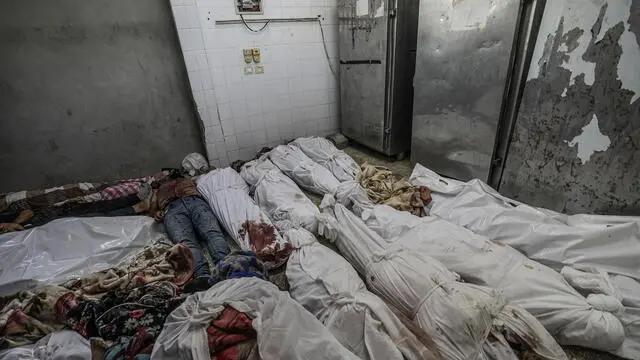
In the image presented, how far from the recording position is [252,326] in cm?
104

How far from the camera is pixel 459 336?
1038 mm

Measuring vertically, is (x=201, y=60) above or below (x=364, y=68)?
above

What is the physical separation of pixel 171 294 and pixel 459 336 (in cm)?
139

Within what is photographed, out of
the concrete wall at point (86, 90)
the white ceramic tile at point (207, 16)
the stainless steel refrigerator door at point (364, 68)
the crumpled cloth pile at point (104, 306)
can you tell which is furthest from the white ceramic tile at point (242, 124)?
the crumpled cloth pile at point (104, 306)

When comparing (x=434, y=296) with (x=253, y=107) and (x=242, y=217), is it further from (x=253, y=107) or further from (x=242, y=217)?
(x=253, y=107)

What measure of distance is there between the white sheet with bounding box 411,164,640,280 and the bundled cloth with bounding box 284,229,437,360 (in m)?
0.96

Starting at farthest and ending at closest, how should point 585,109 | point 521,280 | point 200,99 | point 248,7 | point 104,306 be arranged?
Answer: point 200,99 < point 248,7 < point 585,109 < point 104,306 < point 521,280

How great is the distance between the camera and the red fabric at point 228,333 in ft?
3.22

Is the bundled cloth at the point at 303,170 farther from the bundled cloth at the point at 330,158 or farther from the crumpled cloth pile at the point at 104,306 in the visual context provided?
the crumpled cloth pile at the point at 104,306

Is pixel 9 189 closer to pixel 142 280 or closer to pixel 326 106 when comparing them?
pixel 142 280

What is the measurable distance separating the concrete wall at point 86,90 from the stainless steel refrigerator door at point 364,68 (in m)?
1.78

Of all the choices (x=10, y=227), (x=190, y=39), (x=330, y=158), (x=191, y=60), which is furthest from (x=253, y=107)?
(x=10, y=227)

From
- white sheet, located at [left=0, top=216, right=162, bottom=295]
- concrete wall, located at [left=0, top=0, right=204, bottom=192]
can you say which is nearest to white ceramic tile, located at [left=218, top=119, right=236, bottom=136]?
concrete wall, located at [left=0, top=0, right=204, bottom=192]

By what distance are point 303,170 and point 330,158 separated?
33 cm
